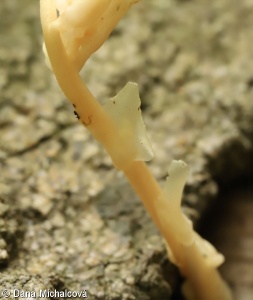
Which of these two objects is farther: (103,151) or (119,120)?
(103,151)

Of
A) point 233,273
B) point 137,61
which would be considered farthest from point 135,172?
point 137,61

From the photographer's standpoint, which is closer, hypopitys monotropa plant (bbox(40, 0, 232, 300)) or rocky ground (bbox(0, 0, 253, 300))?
hypopitys monotropa plant (bbox(40, 0, 232, 300))

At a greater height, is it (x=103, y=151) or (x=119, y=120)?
(x=103, y=151)

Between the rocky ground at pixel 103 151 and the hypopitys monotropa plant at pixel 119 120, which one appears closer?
the hypopitys monotropa plant at pixel 119 120

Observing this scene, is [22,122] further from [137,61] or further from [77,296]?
[77,296]
